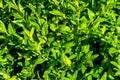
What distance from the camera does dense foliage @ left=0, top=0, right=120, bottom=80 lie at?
7.86 feet

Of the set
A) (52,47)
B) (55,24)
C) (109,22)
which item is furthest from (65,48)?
(109,22)

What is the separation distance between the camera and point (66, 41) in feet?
8.23

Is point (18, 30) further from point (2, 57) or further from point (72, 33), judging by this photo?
point (72, 33)

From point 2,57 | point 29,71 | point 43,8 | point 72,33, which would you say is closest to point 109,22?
point 72,33

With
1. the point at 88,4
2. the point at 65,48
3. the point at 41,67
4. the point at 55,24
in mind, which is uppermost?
the point at 88,4

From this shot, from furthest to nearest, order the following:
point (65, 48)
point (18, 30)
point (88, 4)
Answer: point (18, 30), point (88, 4), point (65, 48)

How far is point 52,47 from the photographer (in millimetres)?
2479

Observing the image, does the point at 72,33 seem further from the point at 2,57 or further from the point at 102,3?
the point at 2,57

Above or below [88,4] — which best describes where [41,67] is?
below

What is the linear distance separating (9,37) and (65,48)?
551mm

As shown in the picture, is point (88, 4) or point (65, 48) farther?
point (88, 4)

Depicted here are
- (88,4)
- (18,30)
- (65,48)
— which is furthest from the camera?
(18,30)

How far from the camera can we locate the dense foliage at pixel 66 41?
240 cm

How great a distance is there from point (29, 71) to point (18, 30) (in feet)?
1.96
